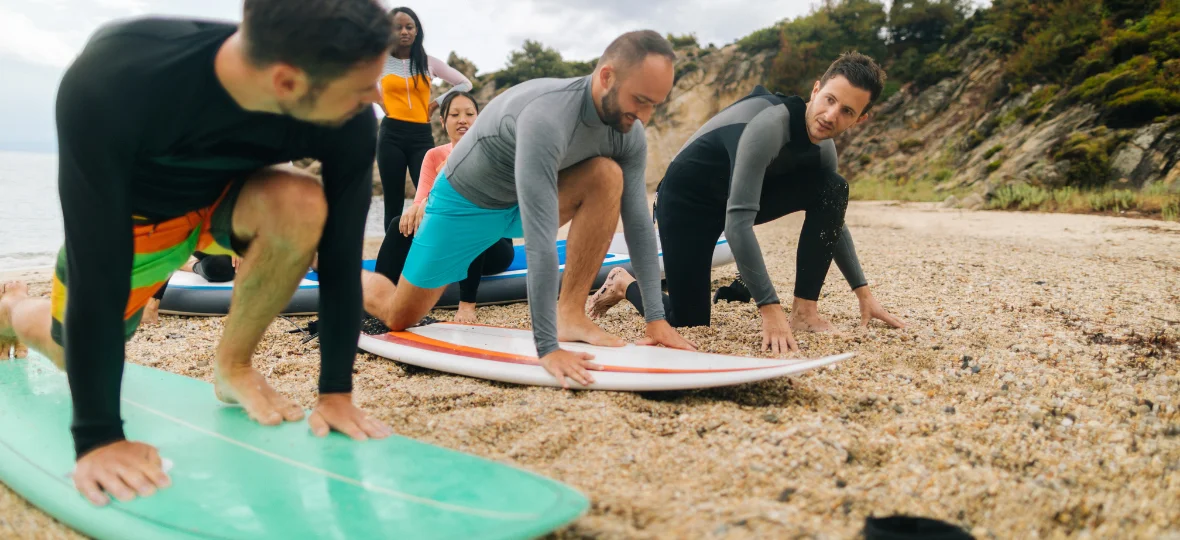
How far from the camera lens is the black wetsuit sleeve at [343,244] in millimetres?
1794

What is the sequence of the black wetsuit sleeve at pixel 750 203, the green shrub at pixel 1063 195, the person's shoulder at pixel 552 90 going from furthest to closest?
1. the green shrub at pixel 1063 195
2. the black wetsuit sleeve at pixel 750 203
3. the person's shoulder at pixel 552 90

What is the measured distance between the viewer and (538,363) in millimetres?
2525

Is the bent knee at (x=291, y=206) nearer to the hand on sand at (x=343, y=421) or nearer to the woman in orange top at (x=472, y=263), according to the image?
the hand on sand at (x=343, y=421)

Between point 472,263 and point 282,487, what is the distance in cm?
271

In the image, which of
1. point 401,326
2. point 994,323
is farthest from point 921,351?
point 401,326

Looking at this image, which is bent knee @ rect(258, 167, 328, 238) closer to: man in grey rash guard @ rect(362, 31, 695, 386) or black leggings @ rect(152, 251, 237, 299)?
man in grey rash guard @ rect(362, 31, 695, 386)

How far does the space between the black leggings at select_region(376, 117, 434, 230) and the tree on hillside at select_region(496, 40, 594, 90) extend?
1131 inches

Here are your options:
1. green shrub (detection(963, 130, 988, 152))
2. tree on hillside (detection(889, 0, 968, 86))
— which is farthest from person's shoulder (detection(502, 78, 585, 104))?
tree on hillside (detection(889, 0, 968, 86))

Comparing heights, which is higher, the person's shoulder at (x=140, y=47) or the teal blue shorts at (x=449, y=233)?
the person's shoulder at (x=140, y=47)

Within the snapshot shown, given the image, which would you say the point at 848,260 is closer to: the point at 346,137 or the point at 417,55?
the point at 346,137

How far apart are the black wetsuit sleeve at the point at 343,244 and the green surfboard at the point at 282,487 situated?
0.22 meters

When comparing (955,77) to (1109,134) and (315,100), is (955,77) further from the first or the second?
(315,100)

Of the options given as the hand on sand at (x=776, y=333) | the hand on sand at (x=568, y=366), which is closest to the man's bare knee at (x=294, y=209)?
the hand on sand at (x=568, y=366)

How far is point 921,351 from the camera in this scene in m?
2.79
